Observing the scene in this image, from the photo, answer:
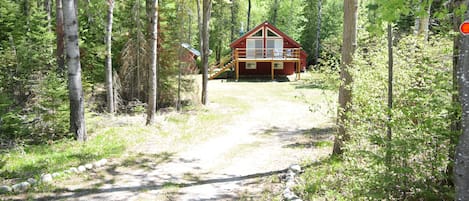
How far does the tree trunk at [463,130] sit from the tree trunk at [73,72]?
27.3 feet

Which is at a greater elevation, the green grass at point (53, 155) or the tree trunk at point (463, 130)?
the tree trunk at point (463, 130)

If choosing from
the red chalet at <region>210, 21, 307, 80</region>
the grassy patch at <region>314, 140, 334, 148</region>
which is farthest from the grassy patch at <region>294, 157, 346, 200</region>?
the red chalet at <region>210, 21, 307, 80</region>

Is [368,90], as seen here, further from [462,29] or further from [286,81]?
[286,81]

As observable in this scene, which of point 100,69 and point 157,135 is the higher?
point 100,69

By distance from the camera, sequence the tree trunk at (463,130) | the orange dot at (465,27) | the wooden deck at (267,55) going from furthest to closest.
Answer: the wooden deck at (267,55) < the tree trunk at (463,130) < the orange dot at (465,27)

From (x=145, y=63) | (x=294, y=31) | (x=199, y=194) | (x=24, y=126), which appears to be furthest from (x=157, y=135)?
(x=294, y=31)

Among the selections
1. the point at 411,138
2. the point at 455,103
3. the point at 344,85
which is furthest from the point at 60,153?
the point at 455,103

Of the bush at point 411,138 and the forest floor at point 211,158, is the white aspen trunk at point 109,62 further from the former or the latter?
the bush at point 411,138

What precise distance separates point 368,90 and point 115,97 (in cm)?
1196

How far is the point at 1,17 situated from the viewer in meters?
16.9

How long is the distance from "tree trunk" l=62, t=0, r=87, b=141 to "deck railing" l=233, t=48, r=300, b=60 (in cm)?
2286

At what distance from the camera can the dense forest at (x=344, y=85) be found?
161 inches

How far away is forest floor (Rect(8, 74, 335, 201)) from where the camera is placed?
21.6ft

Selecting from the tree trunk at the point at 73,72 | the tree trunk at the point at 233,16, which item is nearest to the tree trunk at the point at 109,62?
the tree trunk at the point at 73,72
